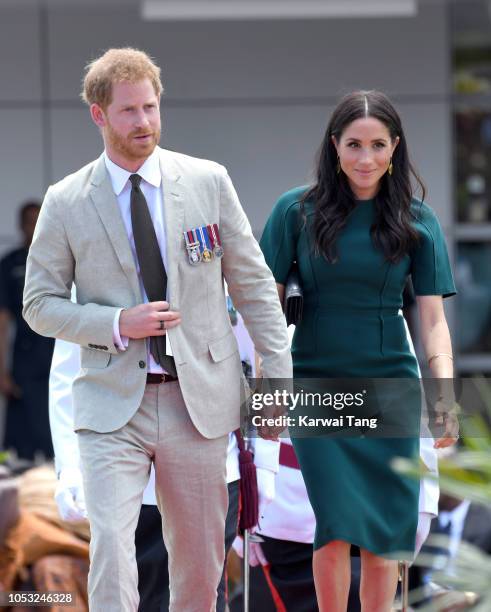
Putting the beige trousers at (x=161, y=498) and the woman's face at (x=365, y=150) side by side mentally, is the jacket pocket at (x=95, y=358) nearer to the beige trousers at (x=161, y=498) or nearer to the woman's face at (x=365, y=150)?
the beige trousers at (x=161, y=498)

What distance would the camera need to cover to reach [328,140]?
4.23m

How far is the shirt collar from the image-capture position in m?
3.85

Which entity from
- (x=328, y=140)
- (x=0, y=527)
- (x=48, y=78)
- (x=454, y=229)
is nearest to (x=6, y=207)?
(x=48, y=78)

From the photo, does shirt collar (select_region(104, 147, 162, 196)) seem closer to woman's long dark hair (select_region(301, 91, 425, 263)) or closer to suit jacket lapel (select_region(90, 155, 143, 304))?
suit jacket lapel (select_region(90, 155, 143, 304))

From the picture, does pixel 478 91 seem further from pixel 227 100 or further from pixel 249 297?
pixel 249 297

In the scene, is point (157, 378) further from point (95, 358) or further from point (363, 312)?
point (363, 312)

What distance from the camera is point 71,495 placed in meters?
4.23

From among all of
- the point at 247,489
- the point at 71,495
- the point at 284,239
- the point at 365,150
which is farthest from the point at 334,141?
the point at 71,495

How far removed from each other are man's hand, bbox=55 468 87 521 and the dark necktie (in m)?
0.64

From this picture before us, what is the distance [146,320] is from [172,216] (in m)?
0.32

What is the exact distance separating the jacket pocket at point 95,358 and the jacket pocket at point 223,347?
299 mm

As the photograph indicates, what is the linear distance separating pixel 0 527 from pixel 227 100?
17.0ft

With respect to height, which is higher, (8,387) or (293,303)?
(293,303)

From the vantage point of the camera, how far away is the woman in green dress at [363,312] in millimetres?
4094
